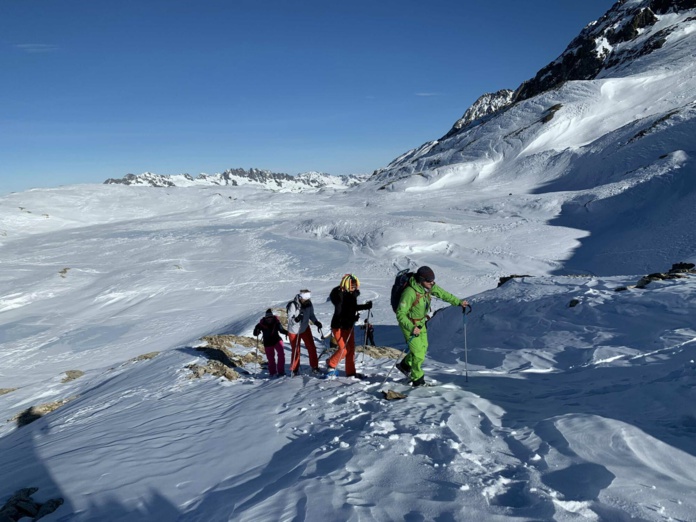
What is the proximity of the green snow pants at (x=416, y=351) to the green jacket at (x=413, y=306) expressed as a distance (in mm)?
107

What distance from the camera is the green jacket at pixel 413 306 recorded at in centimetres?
671

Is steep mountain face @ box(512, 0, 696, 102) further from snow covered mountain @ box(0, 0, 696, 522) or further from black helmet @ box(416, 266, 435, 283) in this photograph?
black helmet @ box(416, 266, 435, 283)

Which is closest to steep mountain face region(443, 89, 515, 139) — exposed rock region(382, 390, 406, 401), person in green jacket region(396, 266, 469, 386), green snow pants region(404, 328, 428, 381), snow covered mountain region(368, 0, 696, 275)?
snow covered mountain region(368, 0, 696, 275)

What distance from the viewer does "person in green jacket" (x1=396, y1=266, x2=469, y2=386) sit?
6707 millimetres

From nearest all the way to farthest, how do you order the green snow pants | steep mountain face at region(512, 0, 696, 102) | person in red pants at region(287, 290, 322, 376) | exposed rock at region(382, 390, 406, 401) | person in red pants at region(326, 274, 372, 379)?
exposed rock at region(382, 390, 406, 401) → the green snow pants → person in red pants at region(326, 274, 372, 379) → person in red pants at region(287, 290, 322, 376) → steep mountain face at region(512, 0, 696, 102)

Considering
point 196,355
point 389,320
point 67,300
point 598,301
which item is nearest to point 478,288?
point 389,320

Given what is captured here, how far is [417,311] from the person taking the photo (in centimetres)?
683

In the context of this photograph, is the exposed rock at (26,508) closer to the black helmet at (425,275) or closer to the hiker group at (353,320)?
the hiker group at (353,320)

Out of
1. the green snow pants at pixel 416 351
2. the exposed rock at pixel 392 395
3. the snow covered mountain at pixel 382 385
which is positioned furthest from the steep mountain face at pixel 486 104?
the exposed rock at pixel 392 395

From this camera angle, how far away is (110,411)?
319 inches

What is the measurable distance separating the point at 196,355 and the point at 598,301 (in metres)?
9.80

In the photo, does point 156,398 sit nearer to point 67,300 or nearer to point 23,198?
point 67,300

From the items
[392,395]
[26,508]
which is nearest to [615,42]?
[392,395]

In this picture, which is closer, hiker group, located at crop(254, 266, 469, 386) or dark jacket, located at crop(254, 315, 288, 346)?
hiker group, located at crop(254, 266, 469, 386)
